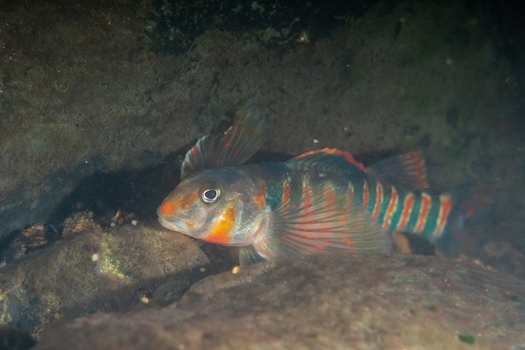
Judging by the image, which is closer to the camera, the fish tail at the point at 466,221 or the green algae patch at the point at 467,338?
the green algae patch at the point at 467,338

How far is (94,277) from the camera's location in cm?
357

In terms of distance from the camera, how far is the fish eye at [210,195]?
370 centimetres

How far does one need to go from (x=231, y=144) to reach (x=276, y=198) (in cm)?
88

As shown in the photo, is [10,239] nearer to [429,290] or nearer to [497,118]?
[429,290]

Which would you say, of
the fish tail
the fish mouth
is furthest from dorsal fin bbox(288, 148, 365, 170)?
the fish tail

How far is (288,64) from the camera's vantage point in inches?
166

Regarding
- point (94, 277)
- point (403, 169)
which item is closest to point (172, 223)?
point (94, 277)

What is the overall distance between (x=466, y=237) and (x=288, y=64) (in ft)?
12.3

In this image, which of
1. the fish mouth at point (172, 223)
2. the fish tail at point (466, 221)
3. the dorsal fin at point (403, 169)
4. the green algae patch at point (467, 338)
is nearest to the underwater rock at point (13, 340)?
the fish mouth at point (172, 223)

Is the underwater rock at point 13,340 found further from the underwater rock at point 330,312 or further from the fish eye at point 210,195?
the fish eye at point 210,195

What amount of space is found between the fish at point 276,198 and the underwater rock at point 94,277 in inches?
16.6

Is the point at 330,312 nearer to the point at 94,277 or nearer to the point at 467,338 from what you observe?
the point at 467,338

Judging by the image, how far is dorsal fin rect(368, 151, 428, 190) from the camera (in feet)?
16.2

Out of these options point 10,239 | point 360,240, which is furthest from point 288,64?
point 10,239
